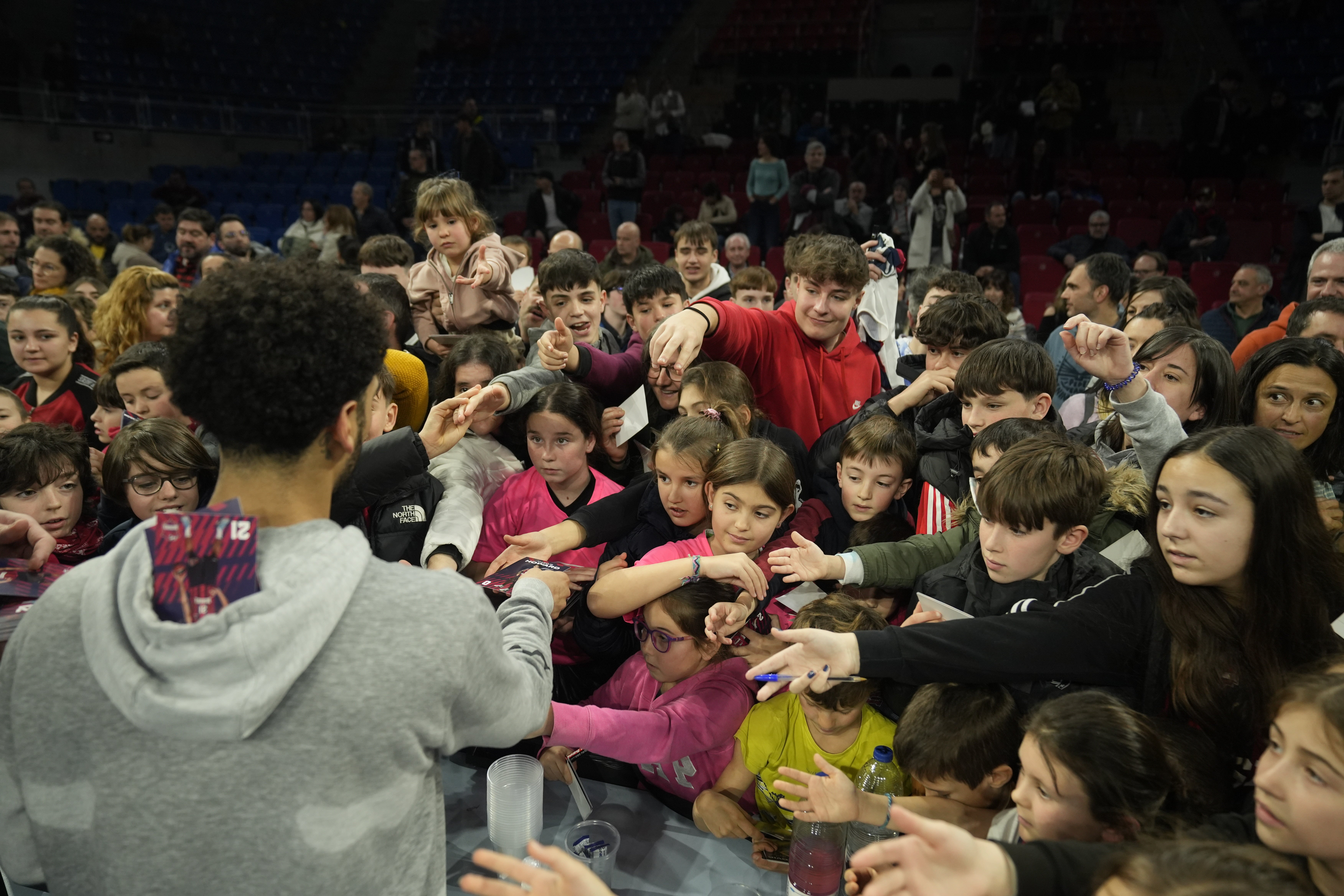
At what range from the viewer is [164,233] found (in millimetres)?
8758

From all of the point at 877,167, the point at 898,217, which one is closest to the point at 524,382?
the point at 898,217

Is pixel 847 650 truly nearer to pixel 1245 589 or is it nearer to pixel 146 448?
pixel 1245 589

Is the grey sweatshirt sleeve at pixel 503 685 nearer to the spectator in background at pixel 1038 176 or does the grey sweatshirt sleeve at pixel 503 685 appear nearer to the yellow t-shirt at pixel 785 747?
the yellow t-shirt at pixel 785 747

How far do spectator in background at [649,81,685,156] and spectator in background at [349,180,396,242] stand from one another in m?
3.97

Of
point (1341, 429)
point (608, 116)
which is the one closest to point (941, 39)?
point (608, 116)

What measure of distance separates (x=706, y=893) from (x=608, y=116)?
12443 mm

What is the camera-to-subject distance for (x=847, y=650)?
1.66 m

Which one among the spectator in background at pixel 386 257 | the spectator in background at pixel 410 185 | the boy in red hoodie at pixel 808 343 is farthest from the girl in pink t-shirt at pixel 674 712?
the spectator in background at pixel 410 185

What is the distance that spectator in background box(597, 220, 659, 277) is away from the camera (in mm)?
6402

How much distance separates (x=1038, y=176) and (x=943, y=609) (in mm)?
8857

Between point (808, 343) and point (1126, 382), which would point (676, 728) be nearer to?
point (1126, 382)

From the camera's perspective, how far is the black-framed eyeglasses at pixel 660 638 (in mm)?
2082

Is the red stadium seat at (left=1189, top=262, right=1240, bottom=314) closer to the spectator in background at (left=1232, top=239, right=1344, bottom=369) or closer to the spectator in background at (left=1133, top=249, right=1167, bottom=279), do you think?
the spectator in background at (left=1133, top=249, right=1167, bottom=279)

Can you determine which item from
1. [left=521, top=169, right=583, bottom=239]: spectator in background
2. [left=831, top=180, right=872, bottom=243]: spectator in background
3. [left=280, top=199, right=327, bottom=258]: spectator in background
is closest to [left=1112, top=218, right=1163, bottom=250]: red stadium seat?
[left=831, top=180, right=872, bottom=243]: spectator in background
